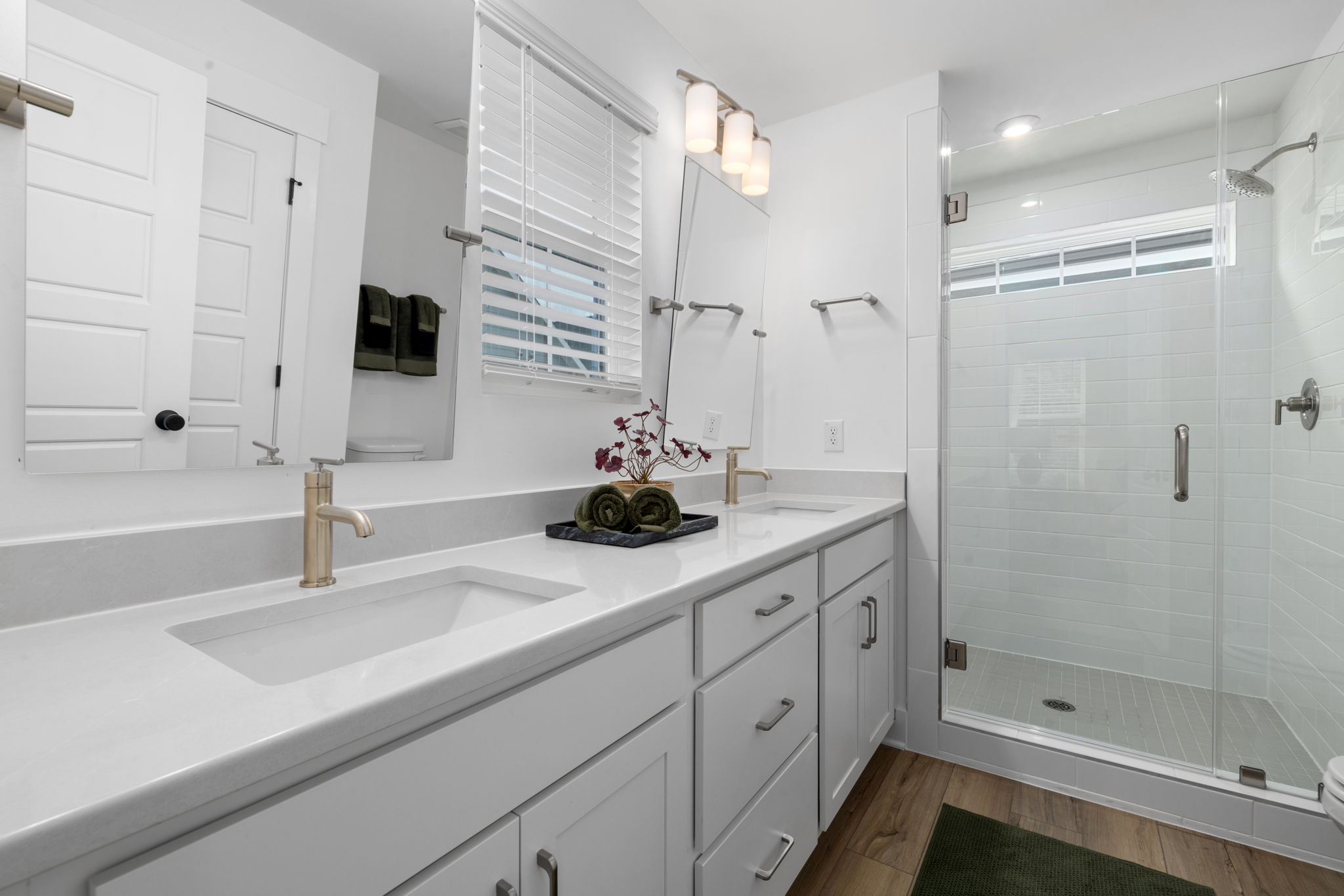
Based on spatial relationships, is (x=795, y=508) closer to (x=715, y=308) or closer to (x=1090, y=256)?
(x=715, y=308)

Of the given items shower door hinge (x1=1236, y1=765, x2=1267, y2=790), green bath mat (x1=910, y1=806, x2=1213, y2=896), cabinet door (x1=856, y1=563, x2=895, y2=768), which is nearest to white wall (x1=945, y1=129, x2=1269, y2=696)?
shower door hinge (x1=1236, y1=765, x2=1267, y2=790)

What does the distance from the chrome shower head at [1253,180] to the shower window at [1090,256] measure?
5 cm

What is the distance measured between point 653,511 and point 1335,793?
1.46 metres

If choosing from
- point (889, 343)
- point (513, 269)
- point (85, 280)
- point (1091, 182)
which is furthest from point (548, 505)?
point (1091, 182)

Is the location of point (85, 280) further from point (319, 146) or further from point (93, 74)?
point (319, 146)

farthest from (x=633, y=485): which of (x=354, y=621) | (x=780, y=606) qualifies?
(x=354, y=621)

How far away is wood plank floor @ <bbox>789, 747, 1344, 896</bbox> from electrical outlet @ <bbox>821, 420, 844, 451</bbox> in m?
1.11

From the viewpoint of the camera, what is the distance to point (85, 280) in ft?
2.59

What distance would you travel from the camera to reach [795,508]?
225 cm

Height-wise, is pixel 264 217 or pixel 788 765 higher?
pixel 264 217

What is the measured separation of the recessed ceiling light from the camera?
8.38 ft

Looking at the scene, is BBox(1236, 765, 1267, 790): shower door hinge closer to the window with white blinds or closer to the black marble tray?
the black marble tray

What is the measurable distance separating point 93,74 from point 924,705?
99.5 inches

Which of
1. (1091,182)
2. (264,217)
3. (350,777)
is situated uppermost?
(1091,182)
